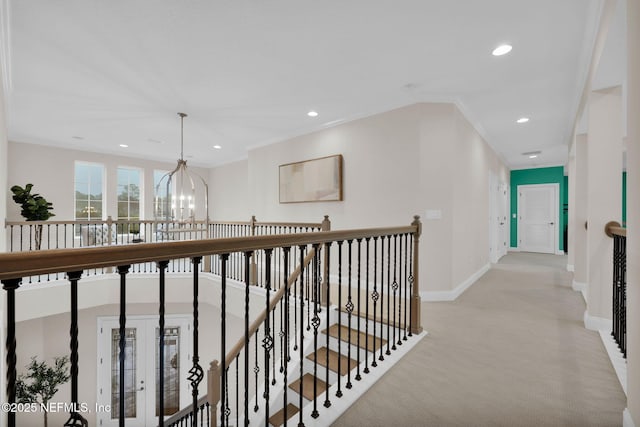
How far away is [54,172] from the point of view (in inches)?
238

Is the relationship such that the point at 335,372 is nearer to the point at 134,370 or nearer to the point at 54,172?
the point at 134,370

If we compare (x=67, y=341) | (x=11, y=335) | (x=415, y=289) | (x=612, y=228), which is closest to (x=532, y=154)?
(x=612, y=228)

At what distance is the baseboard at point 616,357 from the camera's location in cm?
189

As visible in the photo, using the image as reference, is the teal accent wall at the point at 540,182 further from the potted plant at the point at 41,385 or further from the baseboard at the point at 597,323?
the potted plant at the point at 41,385

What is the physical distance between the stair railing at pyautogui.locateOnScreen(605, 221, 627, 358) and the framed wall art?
314 centimetres

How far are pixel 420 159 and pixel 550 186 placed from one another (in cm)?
687

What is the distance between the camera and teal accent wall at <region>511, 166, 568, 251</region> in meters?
8.07

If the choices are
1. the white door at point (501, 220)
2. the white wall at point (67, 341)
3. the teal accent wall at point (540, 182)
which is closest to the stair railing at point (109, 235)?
the white wall at point (67, 341)

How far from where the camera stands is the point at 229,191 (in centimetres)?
812

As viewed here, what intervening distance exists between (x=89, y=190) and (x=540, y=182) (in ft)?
39.2

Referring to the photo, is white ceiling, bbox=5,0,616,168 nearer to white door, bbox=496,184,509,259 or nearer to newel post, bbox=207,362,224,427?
white door, bbox=496,184,509,259

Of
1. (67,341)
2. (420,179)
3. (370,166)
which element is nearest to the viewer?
(420,179)

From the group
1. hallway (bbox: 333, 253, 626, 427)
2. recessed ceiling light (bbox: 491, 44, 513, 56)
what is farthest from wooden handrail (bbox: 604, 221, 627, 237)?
recessed ceiling light (bbox: 491, 44, 513, 56)

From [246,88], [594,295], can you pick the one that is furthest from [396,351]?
[246,88]
